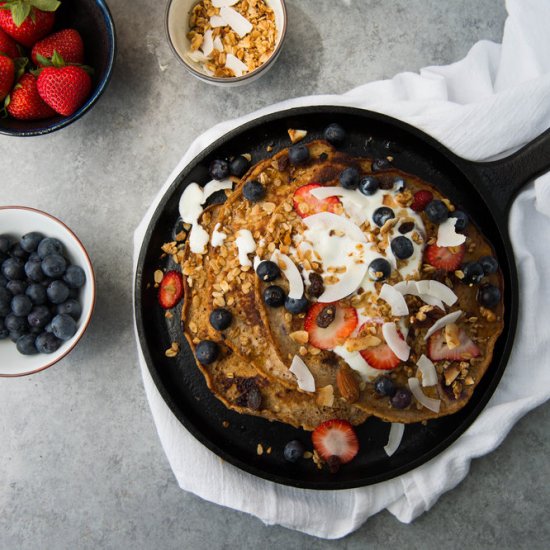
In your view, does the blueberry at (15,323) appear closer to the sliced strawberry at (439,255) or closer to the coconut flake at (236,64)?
the coconut flake at (236,64)

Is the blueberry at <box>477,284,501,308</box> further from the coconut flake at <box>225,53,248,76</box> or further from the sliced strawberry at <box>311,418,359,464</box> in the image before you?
the coconut flake at <box>225,53,248,76</box>

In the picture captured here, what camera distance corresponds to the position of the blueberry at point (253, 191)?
7.43ft

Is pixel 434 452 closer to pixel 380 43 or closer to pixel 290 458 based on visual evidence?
pixel 290 458

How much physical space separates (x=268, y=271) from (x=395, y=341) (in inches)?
21.5

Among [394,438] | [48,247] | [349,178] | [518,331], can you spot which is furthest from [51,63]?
[518,331]

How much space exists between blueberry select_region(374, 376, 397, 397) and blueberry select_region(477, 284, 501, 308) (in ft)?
1.74

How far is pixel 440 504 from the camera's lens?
2.58 metres

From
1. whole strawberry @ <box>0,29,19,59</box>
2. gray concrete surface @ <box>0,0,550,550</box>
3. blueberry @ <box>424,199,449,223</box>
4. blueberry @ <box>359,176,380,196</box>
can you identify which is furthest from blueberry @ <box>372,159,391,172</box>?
whole strawberry @ <box>0,29,19,59</box>

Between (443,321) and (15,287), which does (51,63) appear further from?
(443,321)

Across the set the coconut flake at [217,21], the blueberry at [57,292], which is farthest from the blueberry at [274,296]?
the coconut flake at [217,21]

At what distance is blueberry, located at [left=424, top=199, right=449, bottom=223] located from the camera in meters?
2.19

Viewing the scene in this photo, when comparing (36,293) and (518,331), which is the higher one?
(518,331)

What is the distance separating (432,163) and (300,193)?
709 mm

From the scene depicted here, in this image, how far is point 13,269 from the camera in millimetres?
2396
